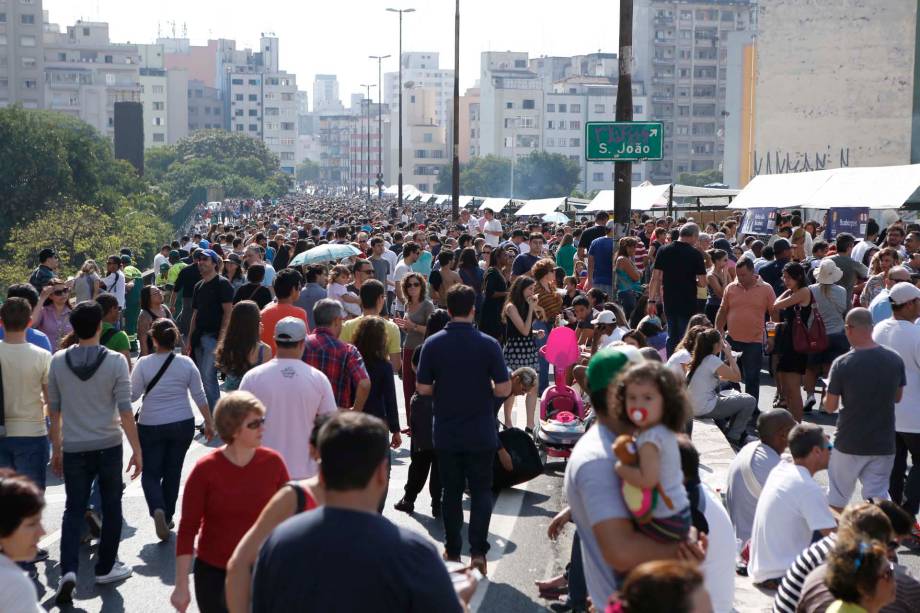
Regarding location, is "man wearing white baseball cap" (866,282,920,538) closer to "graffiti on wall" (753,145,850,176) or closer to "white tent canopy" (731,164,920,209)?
"white tent canopy" (731,164,920,209)

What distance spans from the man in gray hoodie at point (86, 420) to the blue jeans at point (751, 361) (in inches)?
280

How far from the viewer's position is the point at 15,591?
4.23 meters

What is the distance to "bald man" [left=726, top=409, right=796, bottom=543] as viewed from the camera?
24.7 ft

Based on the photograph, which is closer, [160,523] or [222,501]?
[222,501]

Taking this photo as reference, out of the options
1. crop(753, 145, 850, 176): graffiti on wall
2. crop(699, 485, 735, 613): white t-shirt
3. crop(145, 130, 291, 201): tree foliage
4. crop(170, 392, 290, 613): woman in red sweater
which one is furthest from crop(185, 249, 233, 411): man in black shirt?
crop(145, 130, 291, 201): tree foliage

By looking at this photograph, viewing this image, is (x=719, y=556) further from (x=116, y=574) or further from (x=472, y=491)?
(x=116, y=574)

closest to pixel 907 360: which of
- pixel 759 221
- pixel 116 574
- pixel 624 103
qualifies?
pixel 116 574

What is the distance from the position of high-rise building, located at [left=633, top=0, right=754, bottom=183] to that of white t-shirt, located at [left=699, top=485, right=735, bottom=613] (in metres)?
155

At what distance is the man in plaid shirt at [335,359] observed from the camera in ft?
26.2

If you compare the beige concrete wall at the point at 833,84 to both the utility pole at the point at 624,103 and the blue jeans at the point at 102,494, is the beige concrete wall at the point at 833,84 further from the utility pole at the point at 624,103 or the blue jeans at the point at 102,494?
the blue jeans at the point at 102,494

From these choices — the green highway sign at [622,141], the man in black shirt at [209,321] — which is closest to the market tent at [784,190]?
the green highway sign at [622,141]

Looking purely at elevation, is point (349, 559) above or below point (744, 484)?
above

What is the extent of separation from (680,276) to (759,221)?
13728mm

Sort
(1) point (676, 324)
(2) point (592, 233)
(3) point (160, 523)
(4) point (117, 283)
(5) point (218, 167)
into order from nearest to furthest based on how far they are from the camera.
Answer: (3) point (160, 523) → (1) point (676, 324) → (4) point (117, 283) → (2) point (592, 233) → (5) point (218, 167)
